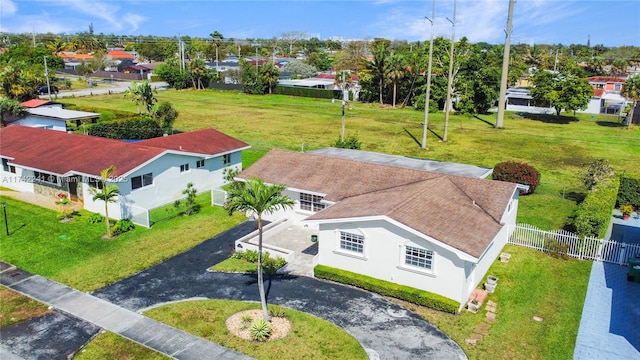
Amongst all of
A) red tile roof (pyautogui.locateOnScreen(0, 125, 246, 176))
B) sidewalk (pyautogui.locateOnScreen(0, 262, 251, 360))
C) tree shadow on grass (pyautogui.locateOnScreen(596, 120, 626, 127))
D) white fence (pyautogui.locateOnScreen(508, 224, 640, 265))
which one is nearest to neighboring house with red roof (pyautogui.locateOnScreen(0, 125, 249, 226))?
red tile roof (pyautogui.locateOnScreen(0, 125, 246, 176))

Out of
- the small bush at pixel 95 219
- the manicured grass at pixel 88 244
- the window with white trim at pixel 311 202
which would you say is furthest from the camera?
the small bush at pixel 95 219

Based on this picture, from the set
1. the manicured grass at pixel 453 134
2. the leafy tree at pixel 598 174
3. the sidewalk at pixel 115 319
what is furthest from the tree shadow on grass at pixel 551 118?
the sidewalk at pixel 115 319

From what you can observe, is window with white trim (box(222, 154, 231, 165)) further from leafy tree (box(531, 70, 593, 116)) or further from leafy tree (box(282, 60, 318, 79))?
leafy tree (box(282, 60, 318, 79))

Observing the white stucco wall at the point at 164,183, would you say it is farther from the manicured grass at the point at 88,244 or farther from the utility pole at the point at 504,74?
the utility pole at the point at 504,74


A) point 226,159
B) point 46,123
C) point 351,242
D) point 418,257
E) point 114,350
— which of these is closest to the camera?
point 114,350

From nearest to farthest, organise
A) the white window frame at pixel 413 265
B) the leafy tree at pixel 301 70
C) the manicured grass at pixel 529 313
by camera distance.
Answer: the manicured grass at pixel 529 313
the white window frame at pixel 413 265
the leafy tree at pixel 301 70

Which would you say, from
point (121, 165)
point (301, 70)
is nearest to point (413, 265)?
point (121, 165)

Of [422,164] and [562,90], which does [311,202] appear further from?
[562,90]
